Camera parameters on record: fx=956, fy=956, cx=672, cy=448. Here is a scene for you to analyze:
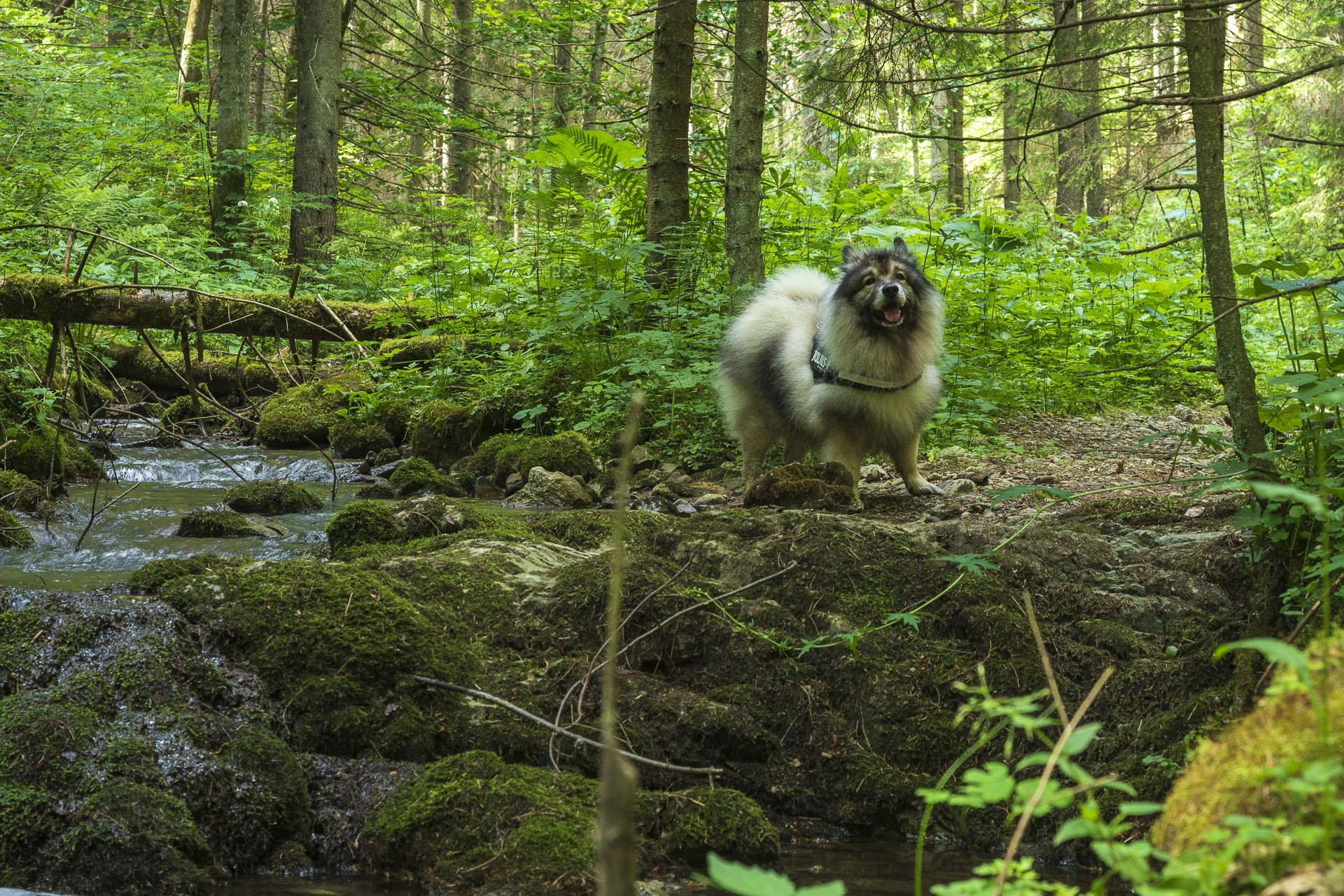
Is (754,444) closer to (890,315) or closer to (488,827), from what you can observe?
(890,315)

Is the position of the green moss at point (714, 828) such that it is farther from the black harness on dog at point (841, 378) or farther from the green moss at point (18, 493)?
the green moss at point (18, 493)

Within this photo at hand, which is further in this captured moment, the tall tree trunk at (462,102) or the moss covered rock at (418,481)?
the tall tree trunk at (462,102)

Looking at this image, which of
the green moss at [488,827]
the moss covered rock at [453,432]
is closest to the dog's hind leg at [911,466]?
the green moss at [488,827]

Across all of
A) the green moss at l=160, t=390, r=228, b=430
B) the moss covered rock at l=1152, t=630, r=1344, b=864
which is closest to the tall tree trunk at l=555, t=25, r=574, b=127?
the green moss at l=160, t=390, r=228, b=430

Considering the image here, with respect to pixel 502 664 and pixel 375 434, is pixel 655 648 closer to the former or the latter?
pixel 502 664

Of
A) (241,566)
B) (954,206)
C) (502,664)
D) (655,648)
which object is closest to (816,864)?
(655,648)

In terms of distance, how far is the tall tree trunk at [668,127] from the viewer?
8.52 m

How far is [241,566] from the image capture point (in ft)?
11.9

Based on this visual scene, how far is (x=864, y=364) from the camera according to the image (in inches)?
224

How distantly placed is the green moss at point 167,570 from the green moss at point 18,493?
9.57ft

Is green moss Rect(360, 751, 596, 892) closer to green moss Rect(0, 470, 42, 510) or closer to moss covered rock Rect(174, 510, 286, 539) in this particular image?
moss covered rock Rect(174, 510, 286, 539)

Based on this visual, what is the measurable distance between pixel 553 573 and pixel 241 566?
121cm

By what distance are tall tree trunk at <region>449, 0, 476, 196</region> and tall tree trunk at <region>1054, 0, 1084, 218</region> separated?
8.00 meters

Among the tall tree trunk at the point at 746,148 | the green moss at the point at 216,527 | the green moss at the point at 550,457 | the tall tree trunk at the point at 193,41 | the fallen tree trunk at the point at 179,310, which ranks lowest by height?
the green moss at the point at 216,527
